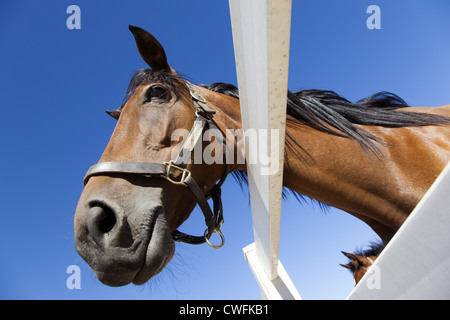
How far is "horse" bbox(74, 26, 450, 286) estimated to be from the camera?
1.41m

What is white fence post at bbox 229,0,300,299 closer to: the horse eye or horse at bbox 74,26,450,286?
horse at bbox 74,26,450,286

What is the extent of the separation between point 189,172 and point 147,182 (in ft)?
0.89

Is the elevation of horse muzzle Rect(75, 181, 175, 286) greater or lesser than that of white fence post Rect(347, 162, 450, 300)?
lesser

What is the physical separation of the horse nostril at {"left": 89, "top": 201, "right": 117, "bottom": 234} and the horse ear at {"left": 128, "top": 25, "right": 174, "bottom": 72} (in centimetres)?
122

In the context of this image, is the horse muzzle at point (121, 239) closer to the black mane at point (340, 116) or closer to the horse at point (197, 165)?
the horse at point (197, 165)

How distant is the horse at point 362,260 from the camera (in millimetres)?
2949

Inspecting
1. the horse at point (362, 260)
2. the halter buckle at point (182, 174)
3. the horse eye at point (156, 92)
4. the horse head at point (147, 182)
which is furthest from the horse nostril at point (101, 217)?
the horse at point (362, 260)

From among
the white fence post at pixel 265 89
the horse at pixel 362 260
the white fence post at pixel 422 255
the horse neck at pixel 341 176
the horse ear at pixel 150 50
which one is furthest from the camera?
the horse at pixel 362 260

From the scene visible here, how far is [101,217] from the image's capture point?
1408mm

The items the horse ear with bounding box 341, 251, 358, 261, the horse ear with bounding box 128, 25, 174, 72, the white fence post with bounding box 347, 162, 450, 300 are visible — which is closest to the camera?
the white fence post with bounding box 347, 162, 450, 300

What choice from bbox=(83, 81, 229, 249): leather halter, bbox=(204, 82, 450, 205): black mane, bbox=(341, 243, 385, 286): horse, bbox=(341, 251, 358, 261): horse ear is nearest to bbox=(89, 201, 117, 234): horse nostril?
bbox=(83, 81, 229, 249): leather halter

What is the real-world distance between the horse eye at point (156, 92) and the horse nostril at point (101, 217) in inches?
35.1
